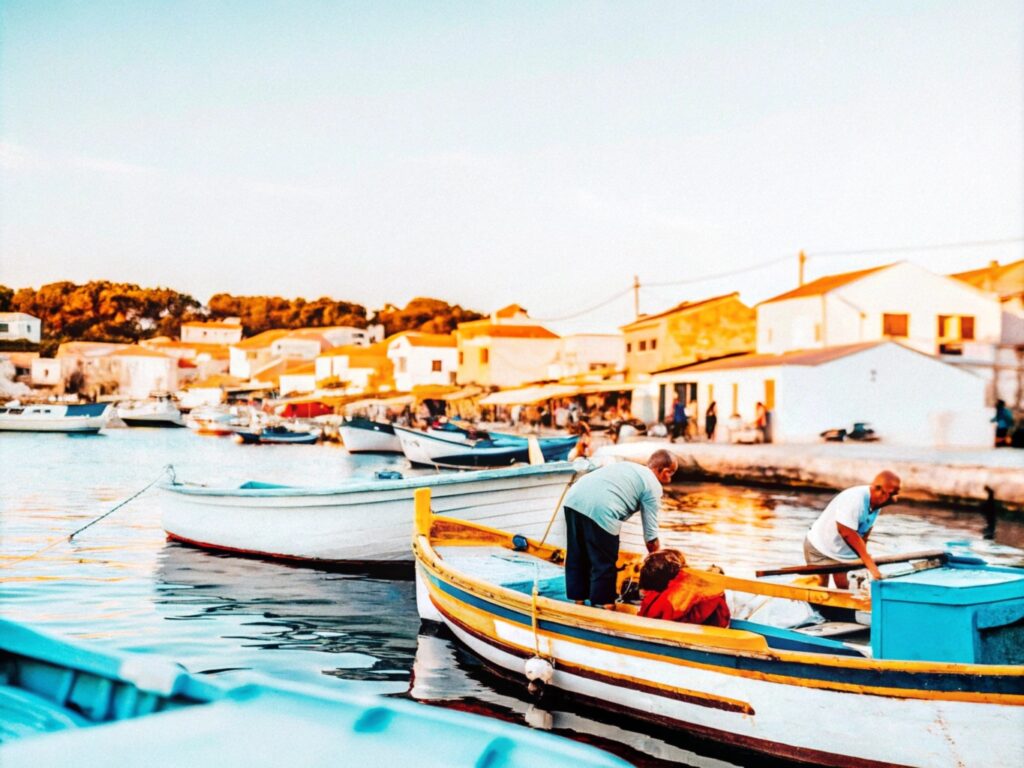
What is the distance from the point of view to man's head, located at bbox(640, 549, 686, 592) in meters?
6.63

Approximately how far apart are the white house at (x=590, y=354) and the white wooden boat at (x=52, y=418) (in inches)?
1148

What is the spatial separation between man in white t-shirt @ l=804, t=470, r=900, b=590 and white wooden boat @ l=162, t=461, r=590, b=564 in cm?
361

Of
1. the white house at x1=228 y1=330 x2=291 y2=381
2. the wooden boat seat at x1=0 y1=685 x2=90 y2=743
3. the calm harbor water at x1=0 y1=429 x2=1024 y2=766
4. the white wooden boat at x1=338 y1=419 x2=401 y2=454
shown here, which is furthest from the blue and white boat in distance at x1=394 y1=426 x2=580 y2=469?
the white house at x1=228 y1=330 x2=291 y2=381

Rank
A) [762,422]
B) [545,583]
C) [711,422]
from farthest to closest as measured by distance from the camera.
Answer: [711,422] < [762,422] < [545,583]

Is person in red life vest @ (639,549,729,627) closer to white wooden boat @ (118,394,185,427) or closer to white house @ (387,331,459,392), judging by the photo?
white house @ (387,331,459,392)

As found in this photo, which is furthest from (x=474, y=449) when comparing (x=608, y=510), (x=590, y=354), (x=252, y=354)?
(x=252, y=354)

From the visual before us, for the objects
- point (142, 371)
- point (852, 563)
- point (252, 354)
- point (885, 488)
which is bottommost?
point (852, 563)

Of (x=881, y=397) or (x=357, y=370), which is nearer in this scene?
(x=881, y=397)

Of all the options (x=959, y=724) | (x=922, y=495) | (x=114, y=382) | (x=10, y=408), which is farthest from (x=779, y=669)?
(x=114, y=382)

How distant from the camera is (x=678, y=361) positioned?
147ft

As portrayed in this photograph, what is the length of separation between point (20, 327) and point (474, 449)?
5632 centimetres

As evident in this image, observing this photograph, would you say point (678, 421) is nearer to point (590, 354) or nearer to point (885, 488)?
point (885, 488)

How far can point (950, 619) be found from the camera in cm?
543

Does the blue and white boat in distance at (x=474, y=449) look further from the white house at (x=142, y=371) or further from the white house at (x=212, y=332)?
the white house at (x=212, y=332)
